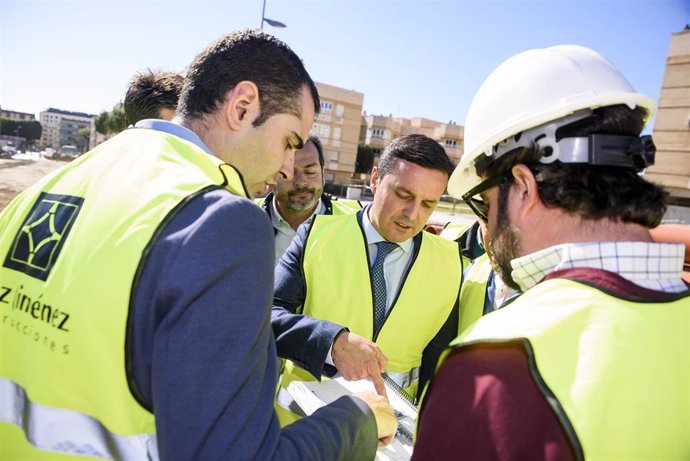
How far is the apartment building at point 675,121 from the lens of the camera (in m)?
35.6

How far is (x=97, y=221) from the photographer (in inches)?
41.5

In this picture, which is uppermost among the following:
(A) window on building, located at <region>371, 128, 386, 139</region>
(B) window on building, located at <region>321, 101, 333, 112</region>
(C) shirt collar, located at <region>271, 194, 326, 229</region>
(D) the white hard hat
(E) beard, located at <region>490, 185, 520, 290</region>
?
(B) window on building, located at <region>321, 101, 333, 112</region>

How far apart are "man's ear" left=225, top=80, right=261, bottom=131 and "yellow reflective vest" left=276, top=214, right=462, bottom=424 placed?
1104mm

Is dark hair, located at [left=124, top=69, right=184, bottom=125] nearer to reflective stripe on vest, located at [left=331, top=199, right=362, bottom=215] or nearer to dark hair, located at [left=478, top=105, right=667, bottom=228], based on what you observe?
reflective stripe on vest, located at [left=331, top=199, right=362, bottom=215]

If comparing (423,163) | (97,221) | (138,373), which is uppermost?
(423,163)

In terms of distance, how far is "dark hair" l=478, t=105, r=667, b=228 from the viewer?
3.76 feet

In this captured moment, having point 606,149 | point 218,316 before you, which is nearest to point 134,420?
point 218,316

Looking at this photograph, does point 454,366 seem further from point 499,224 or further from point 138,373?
point 138,373

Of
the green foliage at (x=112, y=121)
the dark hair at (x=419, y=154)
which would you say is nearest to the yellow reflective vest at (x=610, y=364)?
the dark hair at (x=419, y=154)

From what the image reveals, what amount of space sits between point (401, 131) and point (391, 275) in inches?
2673

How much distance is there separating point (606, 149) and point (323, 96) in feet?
191

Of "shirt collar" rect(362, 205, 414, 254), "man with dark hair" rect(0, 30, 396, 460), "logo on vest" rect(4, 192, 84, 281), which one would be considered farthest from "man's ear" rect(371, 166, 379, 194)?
"logo on vest" rect(4, 192, 84, 281)

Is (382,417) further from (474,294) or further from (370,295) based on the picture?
(474,294)

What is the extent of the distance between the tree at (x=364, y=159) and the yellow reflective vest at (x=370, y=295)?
62162mm
